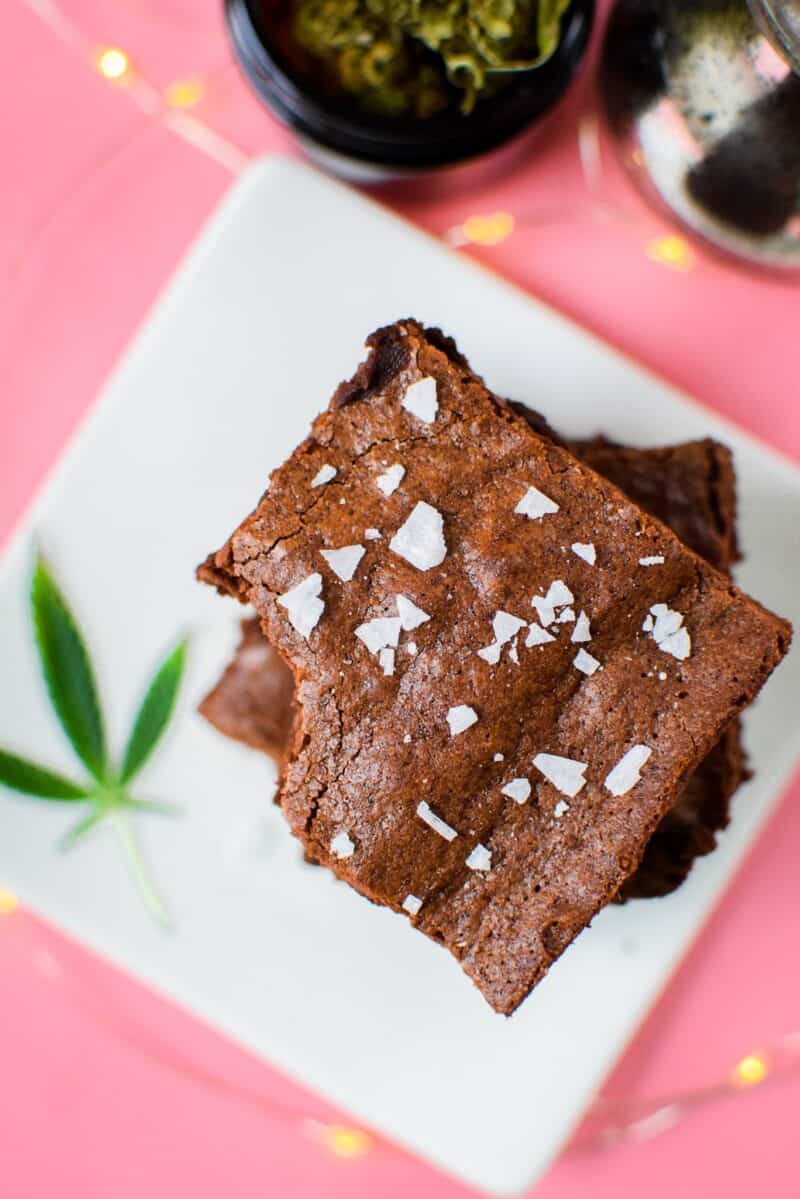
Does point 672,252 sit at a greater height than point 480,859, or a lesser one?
greater

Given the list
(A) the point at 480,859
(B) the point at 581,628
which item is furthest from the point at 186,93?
(A) the point at 480,859

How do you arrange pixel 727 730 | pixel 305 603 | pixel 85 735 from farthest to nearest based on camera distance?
pixel 85 735
pixel 727 730
pixel 305 603

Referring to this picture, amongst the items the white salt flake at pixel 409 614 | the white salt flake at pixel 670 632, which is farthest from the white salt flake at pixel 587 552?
the white salt flake at pixel 409 614

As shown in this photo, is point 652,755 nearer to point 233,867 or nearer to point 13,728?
point 233,867

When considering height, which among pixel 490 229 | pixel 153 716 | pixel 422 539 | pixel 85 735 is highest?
pixel 490 229

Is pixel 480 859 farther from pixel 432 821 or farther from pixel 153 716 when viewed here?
pixel 153 716

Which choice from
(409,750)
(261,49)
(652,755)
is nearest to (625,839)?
(652,755)

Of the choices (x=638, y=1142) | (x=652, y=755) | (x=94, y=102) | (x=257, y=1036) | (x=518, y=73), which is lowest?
(x=257, y=1036)
